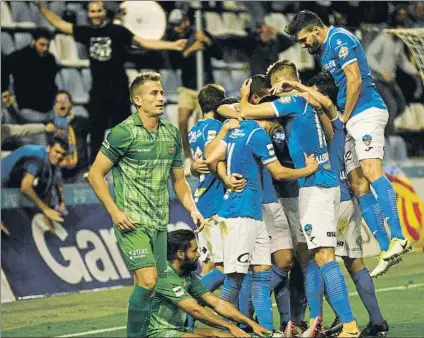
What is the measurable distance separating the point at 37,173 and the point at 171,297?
4871 millimetres

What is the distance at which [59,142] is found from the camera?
44.7 feet

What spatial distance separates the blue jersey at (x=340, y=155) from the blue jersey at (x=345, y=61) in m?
0.21

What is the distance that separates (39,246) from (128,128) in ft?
14.9

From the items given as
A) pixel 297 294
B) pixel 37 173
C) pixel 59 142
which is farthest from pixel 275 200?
pixel 59 142

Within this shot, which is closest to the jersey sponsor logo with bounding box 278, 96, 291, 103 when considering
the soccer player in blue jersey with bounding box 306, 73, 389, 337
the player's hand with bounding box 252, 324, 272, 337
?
the soccer player in blue jersey with bounding box 306, 73, 389, 337

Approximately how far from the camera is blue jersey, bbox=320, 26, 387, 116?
9.33m

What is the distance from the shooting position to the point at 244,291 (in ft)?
32.1

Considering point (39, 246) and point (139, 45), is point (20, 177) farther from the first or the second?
point (139, 45)

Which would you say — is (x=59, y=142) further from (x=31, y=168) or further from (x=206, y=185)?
(x=206, y=185)

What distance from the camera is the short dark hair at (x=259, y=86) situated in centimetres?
949

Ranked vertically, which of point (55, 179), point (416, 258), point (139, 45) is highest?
point (139, 45)

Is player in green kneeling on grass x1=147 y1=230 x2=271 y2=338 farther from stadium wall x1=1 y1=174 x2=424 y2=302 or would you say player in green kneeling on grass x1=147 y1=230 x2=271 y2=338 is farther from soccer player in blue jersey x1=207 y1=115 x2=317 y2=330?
stadium wall x1=1 y1=174 x2=424 y2=302

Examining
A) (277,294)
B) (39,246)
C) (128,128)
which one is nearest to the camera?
(128,128)

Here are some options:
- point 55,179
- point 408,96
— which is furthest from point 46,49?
point 408,96
